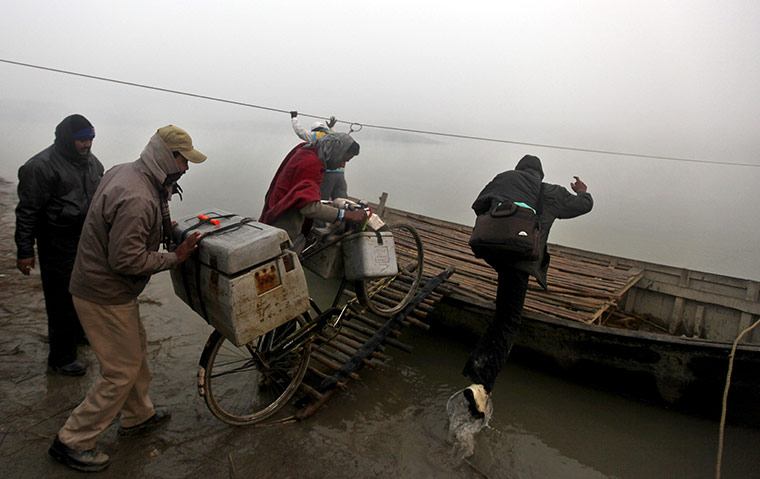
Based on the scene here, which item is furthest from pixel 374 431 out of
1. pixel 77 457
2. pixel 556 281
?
pixel 556 281

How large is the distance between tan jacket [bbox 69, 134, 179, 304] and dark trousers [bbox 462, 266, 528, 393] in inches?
86.4

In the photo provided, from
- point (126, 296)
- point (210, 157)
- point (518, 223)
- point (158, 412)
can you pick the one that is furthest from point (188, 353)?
point (210, 157)

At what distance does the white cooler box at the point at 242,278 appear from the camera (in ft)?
6.97

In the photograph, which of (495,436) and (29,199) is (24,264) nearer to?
(29,199)

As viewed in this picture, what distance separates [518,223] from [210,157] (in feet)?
69.4

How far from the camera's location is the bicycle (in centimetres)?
256

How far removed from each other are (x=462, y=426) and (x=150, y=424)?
2.16 meters

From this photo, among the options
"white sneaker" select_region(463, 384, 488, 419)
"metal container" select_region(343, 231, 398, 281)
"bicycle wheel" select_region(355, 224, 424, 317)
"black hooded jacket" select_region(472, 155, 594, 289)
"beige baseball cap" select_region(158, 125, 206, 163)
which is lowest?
"white sneaker" select_region(463, 384, 488, 419)

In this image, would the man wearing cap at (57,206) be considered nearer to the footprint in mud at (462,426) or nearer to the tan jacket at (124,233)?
the tan jacket at (124,233)

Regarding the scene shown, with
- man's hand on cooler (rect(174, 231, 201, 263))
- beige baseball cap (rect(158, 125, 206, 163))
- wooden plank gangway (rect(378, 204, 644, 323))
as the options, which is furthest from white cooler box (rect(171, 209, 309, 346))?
wooden plank gangway (rect(378, 204, 644, 323))

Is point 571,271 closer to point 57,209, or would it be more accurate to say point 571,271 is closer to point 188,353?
point 188,353

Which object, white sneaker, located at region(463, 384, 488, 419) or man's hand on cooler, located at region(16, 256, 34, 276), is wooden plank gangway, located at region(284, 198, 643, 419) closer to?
white sneaker, located at region(463, 384, 488, 419)

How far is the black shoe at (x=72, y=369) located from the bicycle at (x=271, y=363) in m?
0.96

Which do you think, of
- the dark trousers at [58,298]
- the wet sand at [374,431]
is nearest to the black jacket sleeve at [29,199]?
the dark trousers at [58,298]
